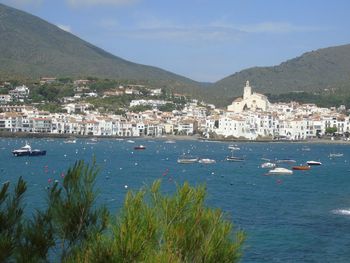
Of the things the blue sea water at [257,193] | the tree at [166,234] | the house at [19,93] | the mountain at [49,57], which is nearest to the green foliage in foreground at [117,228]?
the tree at [166,234]

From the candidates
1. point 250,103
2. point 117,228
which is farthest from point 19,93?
point 117,228

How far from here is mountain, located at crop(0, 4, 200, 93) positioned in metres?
118

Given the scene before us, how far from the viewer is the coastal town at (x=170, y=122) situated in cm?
7781

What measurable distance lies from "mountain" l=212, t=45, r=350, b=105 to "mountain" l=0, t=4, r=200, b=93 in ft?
41.7

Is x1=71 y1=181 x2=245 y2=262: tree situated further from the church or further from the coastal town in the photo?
the church

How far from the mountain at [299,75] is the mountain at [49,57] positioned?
41.7 ft

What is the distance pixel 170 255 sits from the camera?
4594mm

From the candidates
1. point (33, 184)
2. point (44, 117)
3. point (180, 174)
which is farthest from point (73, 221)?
point (44, 117)

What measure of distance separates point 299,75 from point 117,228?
143 meters

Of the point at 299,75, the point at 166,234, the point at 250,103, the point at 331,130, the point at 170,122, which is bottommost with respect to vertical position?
the point at 166,234

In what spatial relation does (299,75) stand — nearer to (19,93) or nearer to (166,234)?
(19,93)

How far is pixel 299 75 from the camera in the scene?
Result: 144500 millimetres

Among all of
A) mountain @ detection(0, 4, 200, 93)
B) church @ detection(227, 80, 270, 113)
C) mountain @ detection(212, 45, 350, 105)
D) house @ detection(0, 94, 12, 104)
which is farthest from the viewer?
mountain @ detection(212, 45, 350, 105)

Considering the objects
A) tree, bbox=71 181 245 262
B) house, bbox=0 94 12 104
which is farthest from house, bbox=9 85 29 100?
tree, bbox=71 181 245 262
